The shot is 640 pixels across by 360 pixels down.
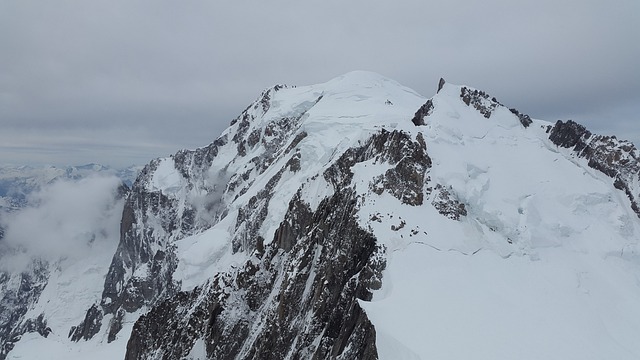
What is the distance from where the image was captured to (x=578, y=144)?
50.7 meters

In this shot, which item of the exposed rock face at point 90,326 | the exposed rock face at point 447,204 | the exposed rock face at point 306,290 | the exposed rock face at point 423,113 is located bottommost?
the exposed rock face at point 90,326

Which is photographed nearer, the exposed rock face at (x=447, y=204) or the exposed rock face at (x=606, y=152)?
the exposed rock face at (x=447, y=204)

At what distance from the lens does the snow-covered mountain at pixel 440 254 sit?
26625 millimetres

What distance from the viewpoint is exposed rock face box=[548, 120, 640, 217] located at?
43750 mm

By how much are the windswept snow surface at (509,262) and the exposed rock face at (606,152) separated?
46.8 inches

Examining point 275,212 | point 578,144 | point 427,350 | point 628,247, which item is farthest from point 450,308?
point 275,212

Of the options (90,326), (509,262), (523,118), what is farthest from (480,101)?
(90,326)

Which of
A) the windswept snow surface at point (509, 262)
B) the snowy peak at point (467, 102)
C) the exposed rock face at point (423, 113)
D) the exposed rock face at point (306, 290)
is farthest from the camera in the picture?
the snowy peak at point (467, 102)

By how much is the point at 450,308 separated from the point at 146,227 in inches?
5636

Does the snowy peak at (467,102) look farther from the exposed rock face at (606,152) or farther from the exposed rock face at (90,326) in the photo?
the exposed rock face at (90,326)

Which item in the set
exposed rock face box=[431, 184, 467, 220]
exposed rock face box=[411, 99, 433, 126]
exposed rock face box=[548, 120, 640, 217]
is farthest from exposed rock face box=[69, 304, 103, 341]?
exposed rock face box=[548, 120, 640, 217]

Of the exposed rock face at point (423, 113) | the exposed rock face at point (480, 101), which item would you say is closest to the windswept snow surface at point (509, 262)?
the exposed rock face at point (423, 113)

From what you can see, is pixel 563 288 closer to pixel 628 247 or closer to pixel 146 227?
pixel 628 247

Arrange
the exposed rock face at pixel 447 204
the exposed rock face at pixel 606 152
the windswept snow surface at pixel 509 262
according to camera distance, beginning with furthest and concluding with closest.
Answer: the exposed rock face at pixel 606 152 < the exposed rock face at pixel 447 204 < the windswept snow surface at pixel 509 262
